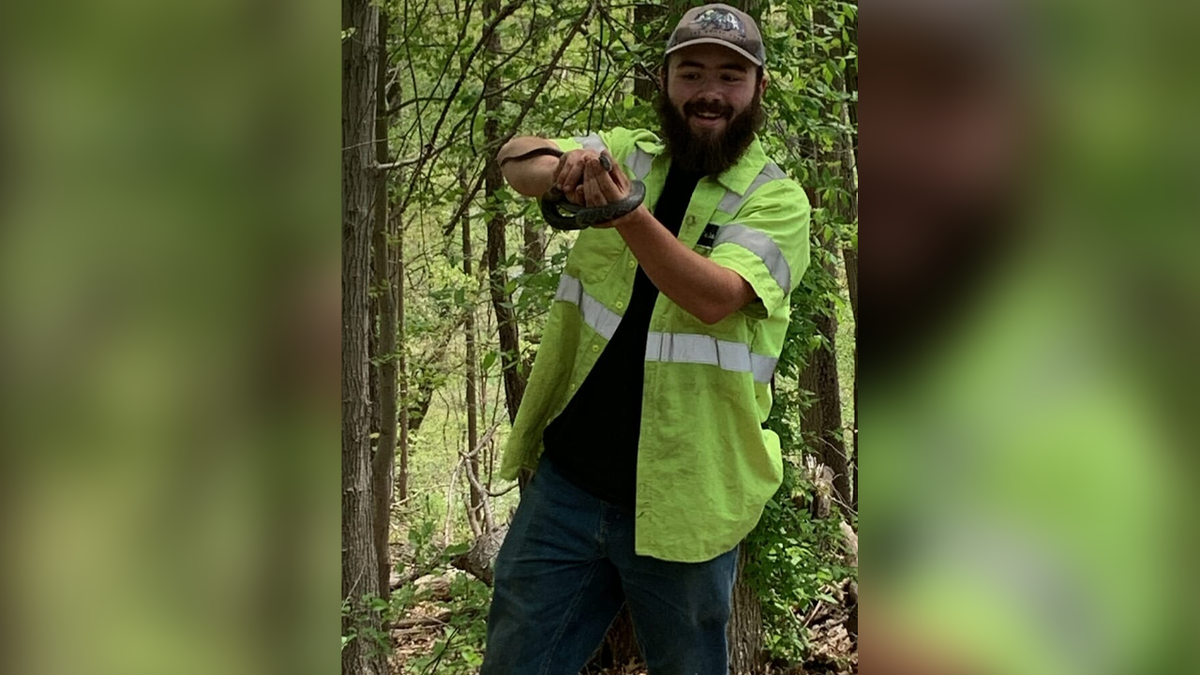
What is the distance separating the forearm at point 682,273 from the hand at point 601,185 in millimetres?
43

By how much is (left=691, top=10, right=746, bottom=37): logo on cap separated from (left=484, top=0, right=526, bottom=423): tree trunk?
67.3 inches

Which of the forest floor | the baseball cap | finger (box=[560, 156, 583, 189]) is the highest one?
the baseball cap

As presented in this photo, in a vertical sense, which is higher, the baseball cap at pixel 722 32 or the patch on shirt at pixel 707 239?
the baseball cap at pixel 722 32

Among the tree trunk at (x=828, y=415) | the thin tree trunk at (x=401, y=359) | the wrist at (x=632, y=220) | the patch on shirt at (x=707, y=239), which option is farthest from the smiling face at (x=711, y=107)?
the tree trunk at (x=828, y=415)

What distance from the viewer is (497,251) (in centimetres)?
629

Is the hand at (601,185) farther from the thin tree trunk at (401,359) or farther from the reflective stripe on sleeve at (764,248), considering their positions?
the thin tree trunk at (401,359)

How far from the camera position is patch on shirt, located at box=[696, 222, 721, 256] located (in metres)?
2.08

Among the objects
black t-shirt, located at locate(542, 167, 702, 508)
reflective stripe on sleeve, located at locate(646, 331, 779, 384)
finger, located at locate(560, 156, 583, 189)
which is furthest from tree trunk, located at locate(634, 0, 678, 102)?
finger, located at locate(560, 156, 583, 189)

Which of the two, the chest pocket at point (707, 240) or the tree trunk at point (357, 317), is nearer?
the chest pocket at point (707, 240)

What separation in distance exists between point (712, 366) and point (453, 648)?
314cm

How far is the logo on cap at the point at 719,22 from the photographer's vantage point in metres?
2.13

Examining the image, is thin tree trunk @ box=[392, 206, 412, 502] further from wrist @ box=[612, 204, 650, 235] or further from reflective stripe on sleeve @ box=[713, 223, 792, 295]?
wrist @ box=[612, 204, 650, 235]
